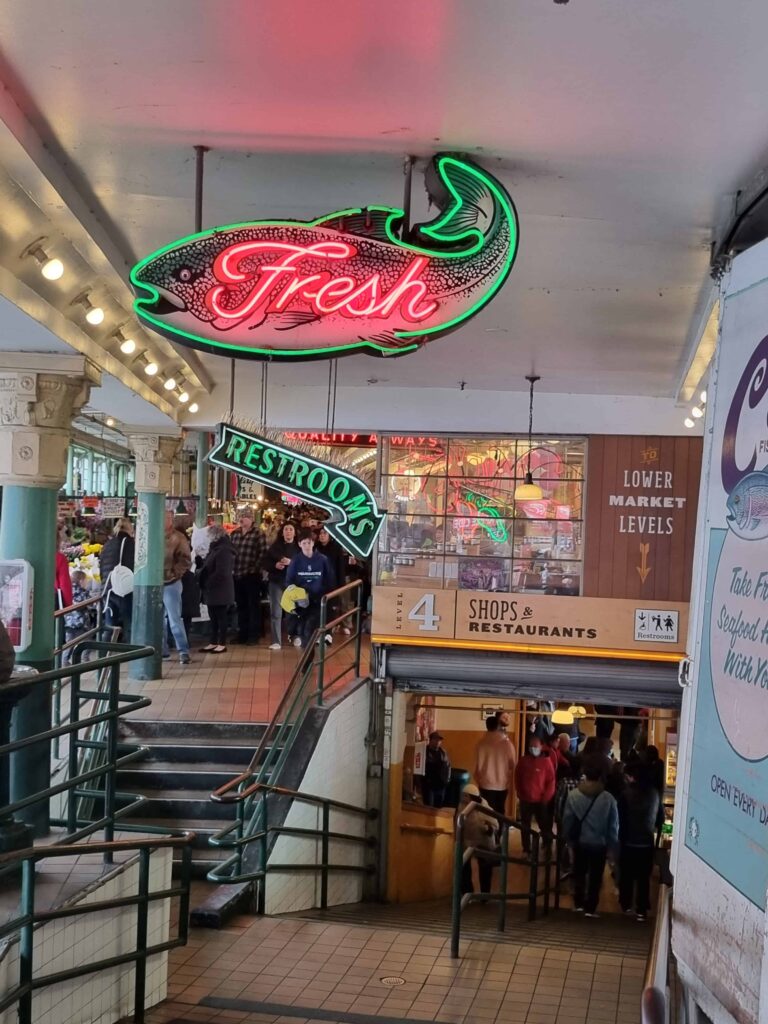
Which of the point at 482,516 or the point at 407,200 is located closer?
the point at 407,200

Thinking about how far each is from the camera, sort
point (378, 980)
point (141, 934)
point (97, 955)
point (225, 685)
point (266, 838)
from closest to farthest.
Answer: point (97, 955), point (141, 934), point (378, 980), point (266, 838), point (225, 685)

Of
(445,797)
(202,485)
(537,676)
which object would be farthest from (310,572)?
(202,485)

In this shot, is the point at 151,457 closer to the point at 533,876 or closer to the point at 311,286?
the point at 533,876

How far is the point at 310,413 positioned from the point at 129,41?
8309mm

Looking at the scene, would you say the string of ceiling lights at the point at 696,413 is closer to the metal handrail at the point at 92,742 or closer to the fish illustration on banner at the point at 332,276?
the fish illustration on banner at the point at 332,276

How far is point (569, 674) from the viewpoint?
11.6 meters

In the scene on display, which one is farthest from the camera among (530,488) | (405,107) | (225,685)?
(225,685)

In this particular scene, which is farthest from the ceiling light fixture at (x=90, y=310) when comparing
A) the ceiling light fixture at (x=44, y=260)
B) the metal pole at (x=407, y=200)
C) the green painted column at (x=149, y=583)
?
the green painted column at (x=149, y=583)

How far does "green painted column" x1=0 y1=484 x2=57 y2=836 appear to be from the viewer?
6758mm

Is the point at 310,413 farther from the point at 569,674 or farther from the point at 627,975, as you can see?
the point at 627,975

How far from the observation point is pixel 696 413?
35.4ft

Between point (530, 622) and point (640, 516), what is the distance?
5.57 ft

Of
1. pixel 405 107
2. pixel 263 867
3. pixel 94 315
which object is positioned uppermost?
pixel 405 107

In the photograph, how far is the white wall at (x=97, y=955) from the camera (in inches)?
185
